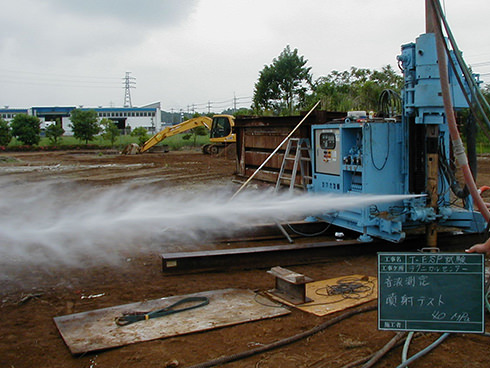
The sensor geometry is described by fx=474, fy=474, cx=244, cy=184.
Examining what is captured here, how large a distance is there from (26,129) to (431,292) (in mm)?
47370

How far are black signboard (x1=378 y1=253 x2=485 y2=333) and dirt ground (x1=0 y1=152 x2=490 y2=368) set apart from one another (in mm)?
758

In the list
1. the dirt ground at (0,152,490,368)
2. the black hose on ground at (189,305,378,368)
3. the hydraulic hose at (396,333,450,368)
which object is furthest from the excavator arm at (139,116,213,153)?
the hydraulic hose at (396,333,450,368)

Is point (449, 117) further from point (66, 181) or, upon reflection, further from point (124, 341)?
point (66, 181)

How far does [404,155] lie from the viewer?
7.92 metres

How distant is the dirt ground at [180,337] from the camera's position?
178 inches

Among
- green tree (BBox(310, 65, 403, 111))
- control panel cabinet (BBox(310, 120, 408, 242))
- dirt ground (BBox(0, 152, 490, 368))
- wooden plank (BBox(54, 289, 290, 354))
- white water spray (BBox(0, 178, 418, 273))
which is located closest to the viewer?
dirt ground (BBox(0, 152, 490, 368))

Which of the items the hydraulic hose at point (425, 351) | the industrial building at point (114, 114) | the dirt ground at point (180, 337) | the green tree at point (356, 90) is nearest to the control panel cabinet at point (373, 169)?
the dirt ground at point (180, 337)

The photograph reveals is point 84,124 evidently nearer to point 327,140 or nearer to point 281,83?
point 281,83

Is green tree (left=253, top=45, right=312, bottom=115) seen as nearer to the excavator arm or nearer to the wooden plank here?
the excavator arm

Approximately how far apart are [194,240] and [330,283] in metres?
3.37

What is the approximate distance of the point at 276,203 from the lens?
1040 cm

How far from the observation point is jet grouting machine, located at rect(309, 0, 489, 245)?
7.16 meters

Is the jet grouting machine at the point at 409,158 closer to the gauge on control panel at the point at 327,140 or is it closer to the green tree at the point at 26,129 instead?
the gauge on control panel at the point at 327,140

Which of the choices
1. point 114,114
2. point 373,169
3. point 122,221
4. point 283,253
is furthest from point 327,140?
point 114,114
